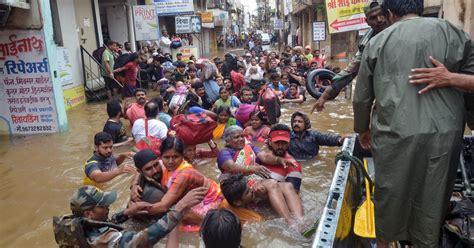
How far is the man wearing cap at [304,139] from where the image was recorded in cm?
564

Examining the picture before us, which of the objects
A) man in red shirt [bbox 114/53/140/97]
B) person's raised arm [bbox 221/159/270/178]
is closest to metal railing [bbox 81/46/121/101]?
man in red shirt [bbox 114/53/140/97]

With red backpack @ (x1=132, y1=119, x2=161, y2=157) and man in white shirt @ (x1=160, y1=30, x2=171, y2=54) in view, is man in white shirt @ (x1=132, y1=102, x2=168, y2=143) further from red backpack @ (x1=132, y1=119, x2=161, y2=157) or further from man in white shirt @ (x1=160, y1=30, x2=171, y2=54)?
man in white shirt @ (x1=160, y1=30, x2=171, y2=54)

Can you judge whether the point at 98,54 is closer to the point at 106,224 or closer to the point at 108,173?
the point at 108,173

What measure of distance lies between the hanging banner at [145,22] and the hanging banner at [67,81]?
3.89 metres

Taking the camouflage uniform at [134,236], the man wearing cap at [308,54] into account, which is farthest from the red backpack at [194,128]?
the man wearing cap at [308,54]

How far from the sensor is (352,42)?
2161 cm

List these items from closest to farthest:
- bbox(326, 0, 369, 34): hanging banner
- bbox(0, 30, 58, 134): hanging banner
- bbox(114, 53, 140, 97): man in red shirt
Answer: bbox(0, 30, 58, 134): hanging banner
bbox(326, 0, 369, 34): hanging banner
bbox(114, 53, 140, 97): man in red shirt

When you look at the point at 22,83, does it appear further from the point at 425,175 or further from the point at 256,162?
the point at 425,175

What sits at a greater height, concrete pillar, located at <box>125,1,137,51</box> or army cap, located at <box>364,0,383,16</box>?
concrete pillar, located at <box>125,1,137,51</box>

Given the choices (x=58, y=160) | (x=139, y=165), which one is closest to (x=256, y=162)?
(x=139, y=165)

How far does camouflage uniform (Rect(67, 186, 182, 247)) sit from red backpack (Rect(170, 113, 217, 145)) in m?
2.45

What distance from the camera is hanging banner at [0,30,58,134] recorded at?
25.0 ft

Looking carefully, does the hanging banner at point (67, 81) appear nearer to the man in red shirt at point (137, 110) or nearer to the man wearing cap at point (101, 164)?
the man in red shirt at point (137, 110)

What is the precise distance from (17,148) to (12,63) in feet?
5.69
